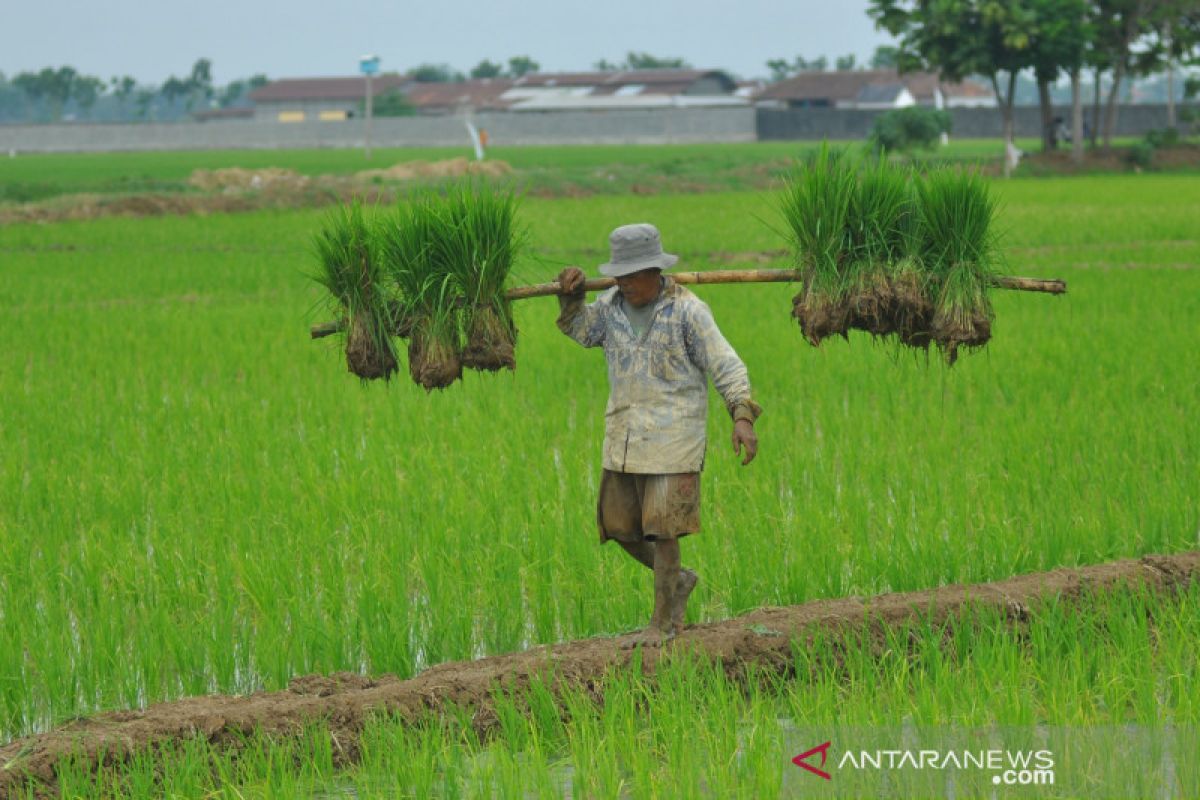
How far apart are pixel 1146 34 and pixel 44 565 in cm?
3138

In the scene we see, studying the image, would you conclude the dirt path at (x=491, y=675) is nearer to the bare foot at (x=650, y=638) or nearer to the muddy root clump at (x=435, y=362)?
the bare foot at (x=650, y=638)

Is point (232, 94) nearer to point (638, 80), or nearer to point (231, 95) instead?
point (231, 95)

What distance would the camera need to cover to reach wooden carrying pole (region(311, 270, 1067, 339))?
418 cm

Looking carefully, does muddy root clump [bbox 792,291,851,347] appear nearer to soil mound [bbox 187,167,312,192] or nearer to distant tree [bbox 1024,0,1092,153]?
soil mound [bbox 187,167,312,192]

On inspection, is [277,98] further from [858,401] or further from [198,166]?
[858,401]

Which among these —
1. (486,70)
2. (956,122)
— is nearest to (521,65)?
(486,70)

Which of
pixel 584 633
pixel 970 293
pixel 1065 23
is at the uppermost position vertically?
pixel 1065 23

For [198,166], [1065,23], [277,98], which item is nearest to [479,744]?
[1065,23]

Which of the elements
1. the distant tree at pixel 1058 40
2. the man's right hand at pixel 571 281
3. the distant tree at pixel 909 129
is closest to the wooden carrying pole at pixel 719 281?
the man's right hand at pixel 571 281

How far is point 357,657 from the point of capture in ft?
14.2

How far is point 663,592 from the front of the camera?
4.12 metres

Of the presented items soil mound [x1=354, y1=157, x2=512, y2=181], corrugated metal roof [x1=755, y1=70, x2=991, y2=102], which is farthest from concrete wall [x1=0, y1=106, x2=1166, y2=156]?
soil mound [x1=354, y1=157, x2=512, y2=181]

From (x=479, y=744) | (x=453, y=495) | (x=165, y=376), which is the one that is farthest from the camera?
(x=165, y=376)

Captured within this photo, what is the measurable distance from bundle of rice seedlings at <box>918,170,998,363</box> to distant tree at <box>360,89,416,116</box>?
60.2 m
